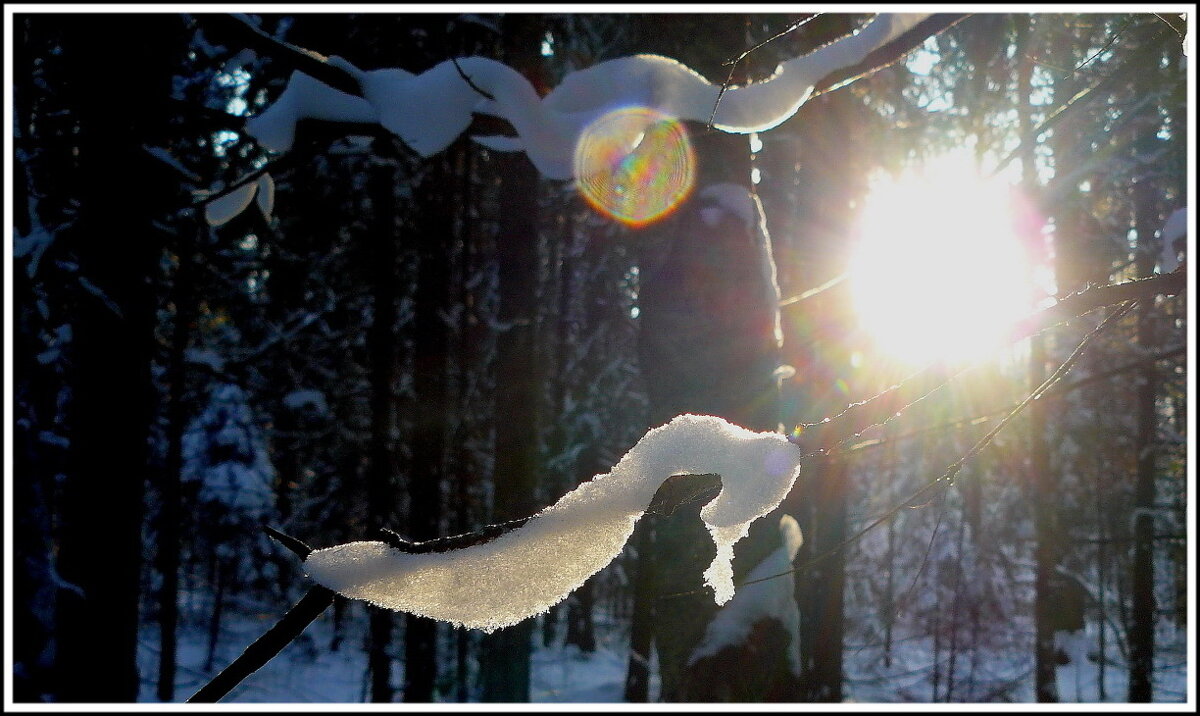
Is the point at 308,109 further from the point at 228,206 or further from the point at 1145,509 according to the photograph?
the point at 1145,509

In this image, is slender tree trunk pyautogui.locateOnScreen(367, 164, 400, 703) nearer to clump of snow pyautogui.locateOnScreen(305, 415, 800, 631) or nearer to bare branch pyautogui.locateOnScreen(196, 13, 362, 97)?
bare branch pyautogui.locateOnScreen(196, 13, 362, 97)

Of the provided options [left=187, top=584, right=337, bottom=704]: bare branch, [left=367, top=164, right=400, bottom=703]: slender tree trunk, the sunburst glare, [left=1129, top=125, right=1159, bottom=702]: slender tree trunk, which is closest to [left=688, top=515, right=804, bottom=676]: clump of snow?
the sunburst glare

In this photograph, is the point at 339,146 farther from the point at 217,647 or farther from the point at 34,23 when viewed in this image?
the point at 217,647

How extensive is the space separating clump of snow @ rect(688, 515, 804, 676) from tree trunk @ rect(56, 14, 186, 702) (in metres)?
4.39

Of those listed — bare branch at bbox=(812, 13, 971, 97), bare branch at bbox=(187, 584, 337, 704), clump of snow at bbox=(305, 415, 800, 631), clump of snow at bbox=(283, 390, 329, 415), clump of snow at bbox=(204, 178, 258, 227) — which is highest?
clump of snow at bbox=(283, 390, 329, 415)

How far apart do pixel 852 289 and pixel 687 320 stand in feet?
12.9

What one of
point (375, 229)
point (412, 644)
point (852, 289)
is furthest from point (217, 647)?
point (852, 289)

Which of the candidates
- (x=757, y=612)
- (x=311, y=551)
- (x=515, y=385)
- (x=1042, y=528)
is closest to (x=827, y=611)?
(x=1042, y=528)

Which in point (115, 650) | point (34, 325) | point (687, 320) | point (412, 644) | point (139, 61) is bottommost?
point (412, 644)

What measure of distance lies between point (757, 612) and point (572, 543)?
8.36 ft

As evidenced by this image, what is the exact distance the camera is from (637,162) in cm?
332

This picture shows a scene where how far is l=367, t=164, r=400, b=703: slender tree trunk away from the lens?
31.8 ft

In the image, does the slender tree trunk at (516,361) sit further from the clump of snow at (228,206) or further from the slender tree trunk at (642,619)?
the clump of snow at (228,206)

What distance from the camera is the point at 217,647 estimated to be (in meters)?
21.8
